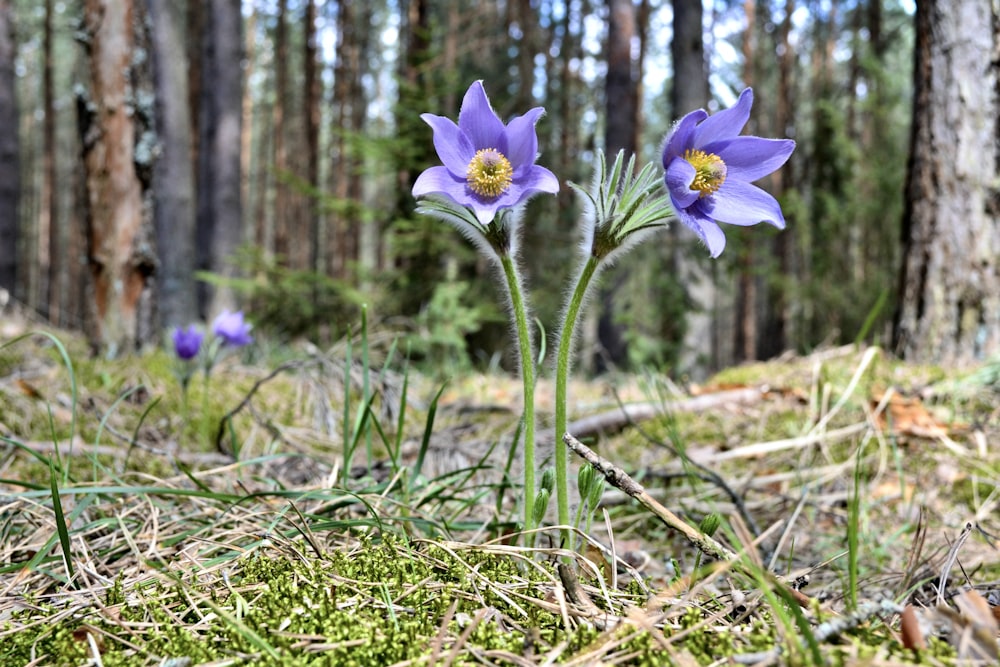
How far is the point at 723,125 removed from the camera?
1242 millimetres

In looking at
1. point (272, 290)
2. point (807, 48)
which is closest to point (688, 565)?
point (272, 290)

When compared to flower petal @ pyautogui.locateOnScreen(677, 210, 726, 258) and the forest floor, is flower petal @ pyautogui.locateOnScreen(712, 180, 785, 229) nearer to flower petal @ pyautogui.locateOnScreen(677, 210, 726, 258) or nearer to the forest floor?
flower petal @ pyautogui.locateOnScreen(677, 210, 726, 258)

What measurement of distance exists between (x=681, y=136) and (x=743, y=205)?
0.56 ft

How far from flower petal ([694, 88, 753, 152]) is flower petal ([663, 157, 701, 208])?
0.36ft

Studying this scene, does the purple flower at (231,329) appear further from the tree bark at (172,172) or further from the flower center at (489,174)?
the tree bark at (172,172)

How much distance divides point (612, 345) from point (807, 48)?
19.0 metres

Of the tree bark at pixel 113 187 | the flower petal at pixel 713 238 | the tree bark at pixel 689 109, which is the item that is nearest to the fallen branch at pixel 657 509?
the flower petal at pixel 713 238

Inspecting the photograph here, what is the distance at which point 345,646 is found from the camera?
0.94 meters

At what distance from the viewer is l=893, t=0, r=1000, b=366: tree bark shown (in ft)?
11.1

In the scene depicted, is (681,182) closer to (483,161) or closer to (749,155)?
(749,155)

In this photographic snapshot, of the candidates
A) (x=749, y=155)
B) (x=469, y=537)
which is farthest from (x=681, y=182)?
(x=469, y=537)

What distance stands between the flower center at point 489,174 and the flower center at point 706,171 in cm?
33

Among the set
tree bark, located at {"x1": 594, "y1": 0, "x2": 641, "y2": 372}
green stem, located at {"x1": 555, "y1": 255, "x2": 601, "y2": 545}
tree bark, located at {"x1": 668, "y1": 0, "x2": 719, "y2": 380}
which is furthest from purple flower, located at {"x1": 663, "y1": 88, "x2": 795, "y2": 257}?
tree bark, located at {"x1": 594, "y1": 0, "x2": 641, "y2": 372}

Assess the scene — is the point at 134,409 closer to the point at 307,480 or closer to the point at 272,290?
the point at 307,480
